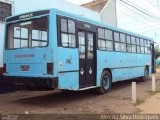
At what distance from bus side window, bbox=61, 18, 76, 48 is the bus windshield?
57cm

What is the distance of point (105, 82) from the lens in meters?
12.8

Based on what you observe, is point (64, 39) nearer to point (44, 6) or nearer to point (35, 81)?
point (35, 81)

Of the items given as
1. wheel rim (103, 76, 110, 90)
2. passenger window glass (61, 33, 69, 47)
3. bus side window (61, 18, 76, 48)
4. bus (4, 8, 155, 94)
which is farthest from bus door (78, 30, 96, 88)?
wheel rim (103, 76, 110, 90)

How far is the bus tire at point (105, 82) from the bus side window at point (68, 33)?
9.24 ft

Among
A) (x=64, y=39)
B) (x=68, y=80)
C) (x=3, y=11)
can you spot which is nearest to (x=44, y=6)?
(x=3, y=11)

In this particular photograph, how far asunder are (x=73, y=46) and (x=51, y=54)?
1.29 m

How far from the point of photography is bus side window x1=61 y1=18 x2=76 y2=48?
9703mm

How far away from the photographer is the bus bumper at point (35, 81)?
901 centimetres

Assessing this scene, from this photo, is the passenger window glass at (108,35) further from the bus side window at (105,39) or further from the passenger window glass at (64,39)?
the passenger window glass at (64,39)

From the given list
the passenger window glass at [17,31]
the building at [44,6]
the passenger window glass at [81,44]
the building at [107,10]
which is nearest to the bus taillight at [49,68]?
the passenger window glass at [81,44]

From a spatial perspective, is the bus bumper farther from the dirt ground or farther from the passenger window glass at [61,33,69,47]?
the passenger window glass at [61,33,69,47]

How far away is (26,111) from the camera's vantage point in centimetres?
875

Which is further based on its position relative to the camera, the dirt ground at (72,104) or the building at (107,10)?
the building at (107,10)

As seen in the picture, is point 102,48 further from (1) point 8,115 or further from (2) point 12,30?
(1) point 8,115
